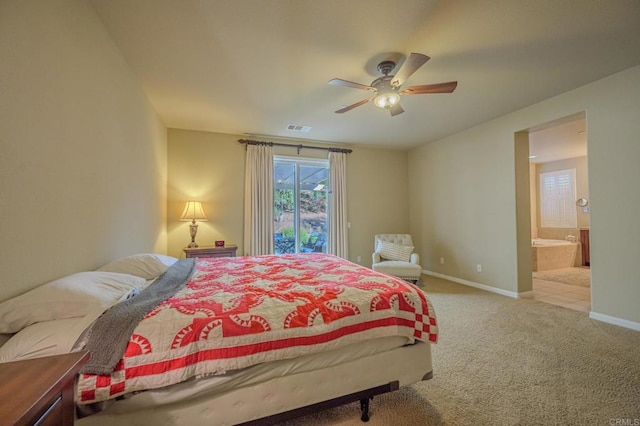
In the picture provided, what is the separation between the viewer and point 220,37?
7.09 ft

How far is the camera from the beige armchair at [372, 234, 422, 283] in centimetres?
423

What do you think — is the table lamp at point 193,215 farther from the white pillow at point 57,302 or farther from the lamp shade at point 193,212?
the white pillow at point 57,302

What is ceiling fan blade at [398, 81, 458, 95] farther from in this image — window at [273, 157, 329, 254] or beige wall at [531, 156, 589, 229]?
beige wall at [531, 156, 589, 229]

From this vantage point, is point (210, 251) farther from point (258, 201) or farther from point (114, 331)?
point (114, 331)

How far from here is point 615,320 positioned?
2.80m

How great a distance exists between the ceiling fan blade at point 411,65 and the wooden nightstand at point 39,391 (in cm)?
255

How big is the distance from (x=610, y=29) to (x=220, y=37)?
3243 mm

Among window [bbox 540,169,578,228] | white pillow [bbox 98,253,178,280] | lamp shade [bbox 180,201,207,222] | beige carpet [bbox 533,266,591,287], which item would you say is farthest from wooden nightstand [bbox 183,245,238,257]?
window [bbox 540,169,578,228]

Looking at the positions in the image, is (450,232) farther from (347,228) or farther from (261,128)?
(261,128)

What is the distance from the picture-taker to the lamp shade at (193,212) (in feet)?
13.0

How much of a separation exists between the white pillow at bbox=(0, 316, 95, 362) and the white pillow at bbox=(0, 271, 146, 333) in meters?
0.04

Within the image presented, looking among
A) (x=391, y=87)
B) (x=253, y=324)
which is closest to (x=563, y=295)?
(x=391, y=87)

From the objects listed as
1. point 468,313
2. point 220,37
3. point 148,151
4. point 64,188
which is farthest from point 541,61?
point 148,151

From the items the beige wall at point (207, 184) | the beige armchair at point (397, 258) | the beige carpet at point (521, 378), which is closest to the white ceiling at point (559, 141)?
the beige armchair at point (397, 258)
